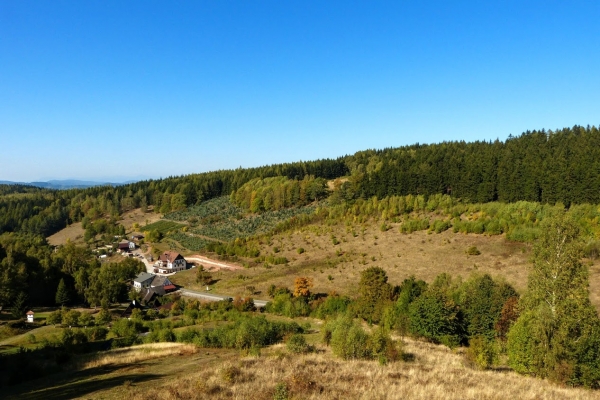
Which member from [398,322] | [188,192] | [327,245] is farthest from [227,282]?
[188,192]

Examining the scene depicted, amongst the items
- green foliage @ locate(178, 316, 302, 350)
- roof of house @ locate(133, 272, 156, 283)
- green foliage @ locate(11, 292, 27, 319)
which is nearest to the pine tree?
green foliage @ locate(11, 292, 27, 319)

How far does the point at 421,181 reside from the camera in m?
84.7

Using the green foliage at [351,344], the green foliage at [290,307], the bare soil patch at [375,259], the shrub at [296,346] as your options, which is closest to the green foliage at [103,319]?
the bare soil patch at [375,259]

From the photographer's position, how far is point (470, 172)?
75.9 metres

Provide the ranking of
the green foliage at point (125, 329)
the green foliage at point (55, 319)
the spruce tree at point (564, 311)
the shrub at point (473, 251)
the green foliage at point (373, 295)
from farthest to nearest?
the shrub at point (473, 251)
the green foliage at point (55, 319)
the green foliage at point (373, 295)
the green foliage at point (125, 329)
the spruce tree at point (564, 311)

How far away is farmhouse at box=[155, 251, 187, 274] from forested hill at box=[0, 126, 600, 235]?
42.6 metres

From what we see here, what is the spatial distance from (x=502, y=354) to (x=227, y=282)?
43474mm

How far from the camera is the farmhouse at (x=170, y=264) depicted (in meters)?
73.9

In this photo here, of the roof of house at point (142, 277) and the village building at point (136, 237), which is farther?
the village building at point (136, 237)

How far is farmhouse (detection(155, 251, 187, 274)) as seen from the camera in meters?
73.9

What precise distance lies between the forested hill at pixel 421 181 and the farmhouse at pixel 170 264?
140ft

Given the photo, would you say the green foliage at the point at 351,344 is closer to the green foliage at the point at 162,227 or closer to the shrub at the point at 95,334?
the shrub at the point at 95,334

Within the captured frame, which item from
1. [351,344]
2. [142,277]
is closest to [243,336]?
[351,344]

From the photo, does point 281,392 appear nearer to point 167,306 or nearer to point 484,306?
Answer: point 484,306
